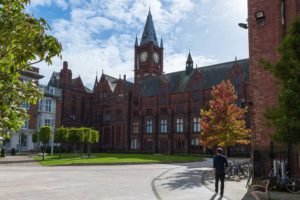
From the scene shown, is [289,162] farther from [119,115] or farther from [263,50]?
[119,115]

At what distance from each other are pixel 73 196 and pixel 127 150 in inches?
2435

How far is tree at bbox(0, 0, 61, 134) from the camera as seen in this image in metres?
5.48

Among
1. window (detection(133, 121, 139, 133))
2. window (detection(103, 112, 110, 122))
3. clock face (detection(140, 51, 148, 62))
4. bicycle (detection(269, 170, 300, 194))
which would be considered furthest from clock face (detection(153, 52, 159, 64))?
bicycle (detection(269, 170, 300, 194))

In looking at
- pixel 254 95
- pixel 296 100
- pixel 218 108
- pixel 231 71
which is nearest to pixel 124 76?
pixel 231 71

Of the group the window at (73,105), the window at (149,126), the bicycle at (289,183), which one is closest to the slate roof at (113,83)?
the window at (73,105)

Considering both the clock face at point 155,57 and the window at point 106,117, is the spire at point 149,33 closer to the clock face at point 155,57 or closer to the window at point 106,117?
the clock face at point 155,57

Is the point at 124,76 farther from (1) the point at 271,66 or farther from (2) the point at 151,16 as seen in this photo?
(1) the point at 271,66

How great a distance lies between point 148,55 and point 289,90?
81640 millimetres

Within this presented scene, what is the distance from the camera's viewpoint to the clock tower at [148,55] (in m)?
91.5

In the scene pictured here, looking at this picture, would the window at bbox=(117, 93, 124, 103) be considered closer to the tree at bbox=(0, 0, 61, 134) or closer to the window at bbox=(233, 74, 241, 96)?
the window at bbox=(233, 74, 241, 96)

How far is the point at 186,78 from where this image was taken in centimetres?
7325

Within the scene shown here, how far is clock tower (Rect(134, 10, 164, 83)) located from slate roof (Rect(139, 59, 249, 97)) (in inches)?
359

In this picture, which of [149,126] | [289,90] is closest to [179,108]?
[149,126]

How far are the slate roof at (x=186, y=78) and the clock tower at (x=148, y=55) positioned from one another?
911 cm
